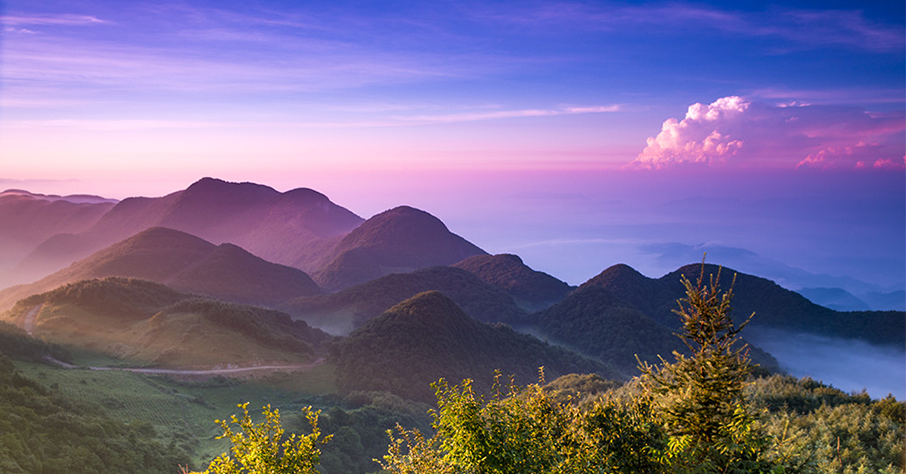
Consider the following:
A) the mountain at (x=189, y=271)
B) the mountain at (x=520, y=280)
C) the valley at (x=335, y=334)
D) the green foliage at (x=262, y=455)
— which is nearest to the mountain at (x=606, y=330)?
the valley at (x=335, y=334)

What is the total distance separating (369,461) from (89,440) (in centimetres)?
1792

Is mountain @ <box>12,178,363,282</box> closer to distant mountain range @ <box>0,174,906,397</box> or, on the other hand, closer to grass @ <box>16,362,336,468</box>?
distant mountain range @ <box>0,174,906,397</box>

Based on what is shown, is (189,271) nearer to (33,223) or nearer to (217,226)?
(217,226)

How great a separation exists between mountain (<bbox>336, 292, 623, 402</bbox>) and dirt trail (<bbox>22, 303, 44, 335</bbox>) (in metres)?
37.3

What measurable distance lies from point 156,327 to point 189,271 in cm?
4668

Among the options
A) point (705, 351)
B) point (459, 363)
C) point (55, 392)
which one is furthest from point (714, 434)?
point (459, 363)

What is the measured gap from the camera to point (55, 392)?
3322 centimetres

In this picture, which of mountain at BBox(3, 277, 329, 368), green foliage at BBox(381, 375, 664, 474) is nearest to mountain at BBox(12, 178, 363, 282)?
Result: mountain at BBox(3, 277, 329, 368)

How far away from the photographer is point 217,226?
187875 mm

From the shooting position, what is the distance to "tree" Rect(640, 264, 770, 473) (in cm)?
1016

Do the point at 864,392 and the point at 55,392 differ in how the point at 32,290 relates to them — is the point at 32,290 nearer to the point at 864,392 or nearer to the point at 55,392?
the point at 55,392

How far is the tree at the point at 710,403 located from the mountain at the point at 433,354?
149ft

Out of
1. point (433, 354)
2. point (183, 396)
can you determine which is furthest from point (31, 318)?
point (433, 354)

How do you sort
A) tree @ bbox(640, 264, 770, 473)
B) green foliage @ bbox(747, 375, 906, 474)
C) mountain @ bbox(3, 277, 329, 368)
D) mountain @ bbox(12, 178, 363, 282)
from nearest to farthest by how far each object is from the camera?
tree @ bbox(640, 264, 770, 473) < green foliage @ bbox(747, 375, 906, 474) < mountain @ bbox(3, 277, 329, 368) < mountain @ bbox(12, 178, 363, 282)
